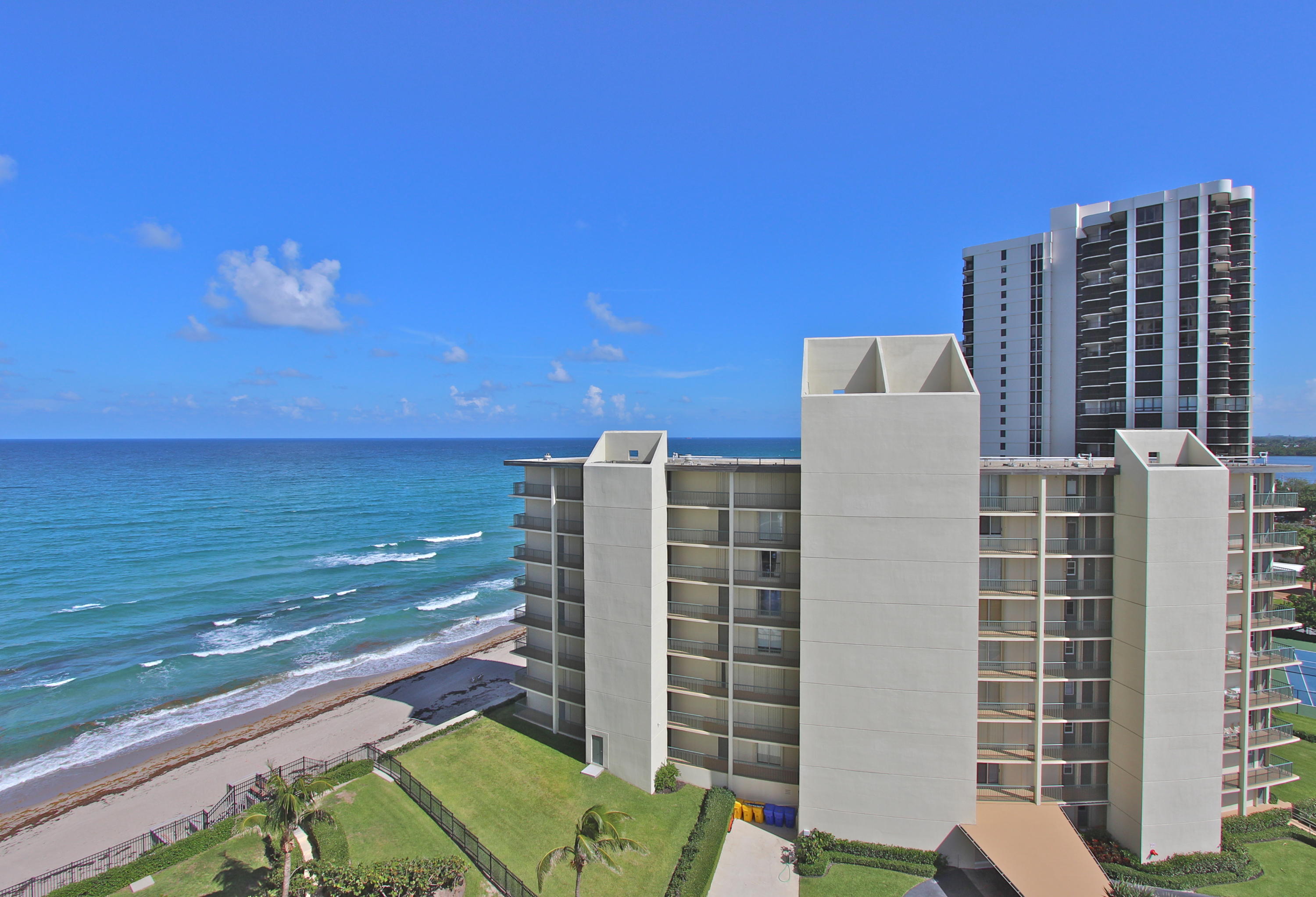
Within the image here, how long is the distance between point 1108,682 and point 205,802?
46631 millimetres

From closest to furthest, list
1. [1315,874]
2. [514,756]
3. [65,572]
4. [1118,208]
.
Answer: [1315,874]
[514,756]
[1118,208]
[65,572]

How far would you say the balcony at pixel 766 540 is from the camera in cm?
2623

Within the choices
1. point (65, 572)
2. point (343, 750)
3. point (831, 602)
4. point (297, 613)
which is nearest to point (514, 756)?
point (343, 750)

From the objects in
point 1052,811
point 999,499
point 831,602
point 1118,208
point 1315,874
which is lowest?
point 1315,874

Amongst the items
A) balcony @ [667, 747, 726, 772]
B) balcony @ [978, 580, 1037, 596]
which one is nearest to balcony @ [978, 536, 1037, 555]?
balcony @ [978, 580, 1037, 596]

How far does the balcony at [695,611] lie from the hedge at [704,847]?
7.98 m

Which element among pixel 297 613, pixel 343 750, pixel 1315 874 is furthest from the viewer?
pixel 297 613

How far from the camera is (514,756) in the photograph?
1122 inches

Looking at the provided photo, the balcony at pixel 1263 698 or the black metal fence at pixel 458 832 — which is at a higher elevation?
the balcony at pixel 1263 698

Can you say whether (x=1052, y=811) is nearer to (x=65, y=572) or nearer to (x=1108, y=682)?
(x=1108, y=682)

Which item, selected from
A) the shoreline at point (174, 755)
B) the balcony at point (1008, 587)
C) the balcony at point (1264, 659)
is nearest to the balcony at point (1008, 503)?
the balcony at point (1008, 587)

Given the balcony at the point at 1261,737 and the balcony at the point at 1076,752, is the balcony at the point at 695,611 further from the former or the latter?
the balcony at the point at 1261,737

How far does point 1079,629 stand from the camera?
24234mm

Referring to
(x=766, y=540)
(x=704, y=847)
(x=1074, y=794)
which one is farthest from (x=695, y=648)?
(x=1074, y=794)
